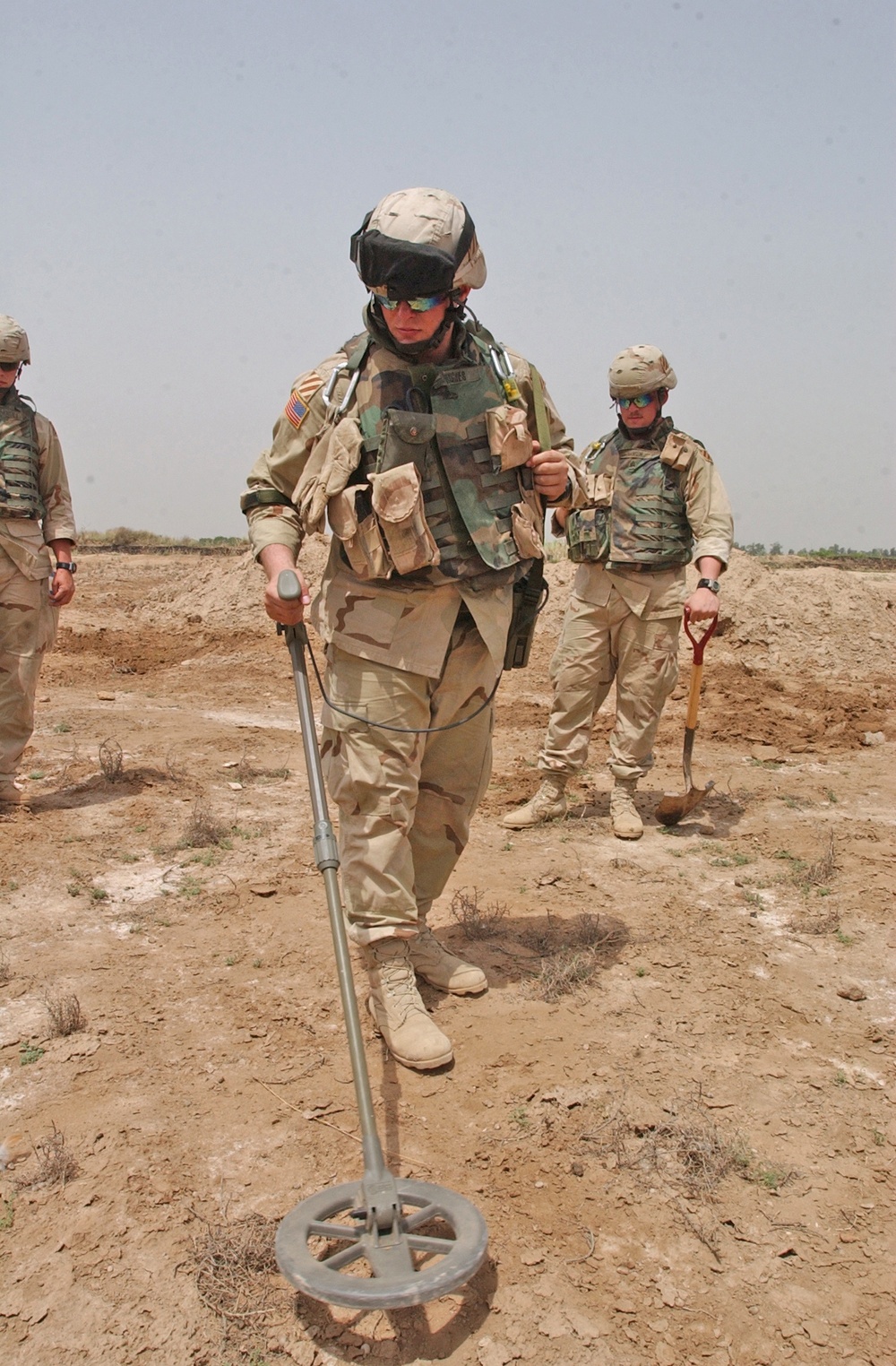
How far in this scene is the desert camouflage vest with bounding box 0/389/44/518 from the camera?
18.9 feet

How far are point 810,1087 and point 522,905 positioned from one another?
1.61 m

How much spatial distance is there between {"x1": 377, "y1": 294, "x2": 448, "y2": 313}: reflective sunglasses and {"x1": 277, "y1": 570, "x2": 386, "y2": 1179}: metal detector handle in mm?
838

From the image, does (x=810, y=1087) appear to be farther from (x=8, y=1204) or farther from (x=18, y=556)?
(x=18, y=556)

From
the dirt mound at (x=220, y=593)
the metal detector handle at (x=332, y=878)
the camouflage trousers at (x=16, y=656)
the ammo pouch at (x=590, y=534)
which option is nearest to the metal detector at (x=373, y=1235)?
the metal detector handle at (x=332, y=878)

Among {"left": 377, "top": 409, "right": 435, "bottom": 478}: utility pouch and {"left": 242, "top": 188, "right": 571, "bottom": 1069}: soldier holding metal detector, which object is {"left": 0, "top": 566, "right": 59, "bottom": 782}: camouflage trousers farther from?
{"left": 377, "top": 409, "right": 435, "bottom": 478}: utility pouch

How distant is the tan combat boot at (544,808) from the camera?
5785mm

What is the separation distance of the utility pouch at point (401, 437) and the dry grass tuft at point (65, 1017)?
193cm

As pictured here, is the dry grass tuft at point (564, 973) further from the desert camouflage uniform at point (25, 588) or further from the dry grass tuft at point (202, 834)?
the desert camouflage uniform at point (25, 588)

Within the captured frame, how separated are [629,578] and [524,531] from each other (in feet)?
8.25

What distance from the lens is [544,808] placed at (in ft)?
19.3

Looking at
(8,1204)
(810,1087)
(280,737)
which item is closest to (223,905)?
(8,1204)

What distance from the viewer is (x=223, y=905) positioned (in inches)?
178

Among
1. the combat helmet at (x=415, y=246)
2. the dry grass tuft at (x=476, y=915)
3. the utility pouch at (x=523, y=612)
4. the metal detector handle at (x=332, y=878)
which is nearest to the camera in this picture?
the metal detector handle at (x=332, y=878)

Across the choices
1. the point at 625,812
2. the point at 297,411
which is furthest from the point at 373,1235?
the point at 625,812
